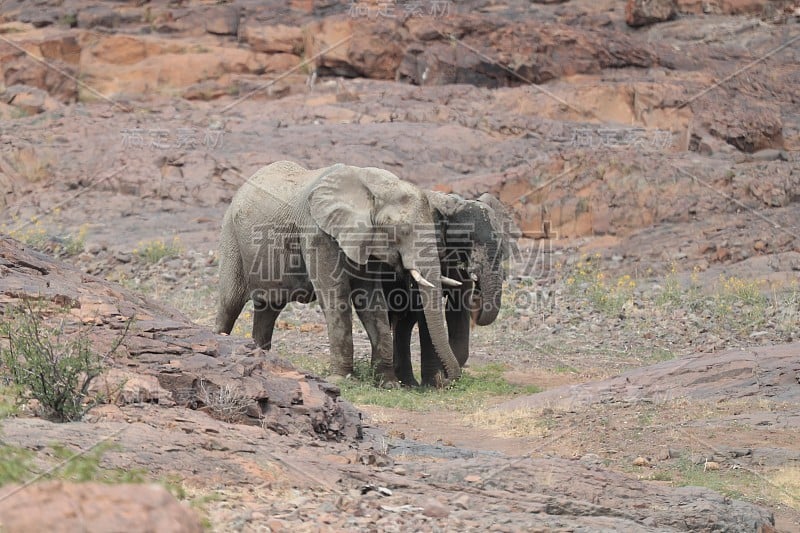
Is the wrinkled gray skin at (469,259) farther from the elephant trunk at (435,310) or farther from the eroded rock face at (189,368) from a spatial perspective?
the eroded rock face at (189,368)

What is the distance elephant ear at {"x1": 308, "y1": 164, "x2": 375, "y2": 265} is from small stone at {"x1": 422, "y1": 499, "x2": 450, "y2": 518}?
6545mm

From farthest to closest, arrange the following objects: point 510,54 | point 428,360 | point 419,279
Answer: point 510,54 → point 428,360 → point 419,279

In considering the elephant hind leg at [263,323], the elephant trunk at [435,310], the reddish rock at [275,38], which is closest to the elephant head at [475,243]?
the elephant trunk at [435,310]

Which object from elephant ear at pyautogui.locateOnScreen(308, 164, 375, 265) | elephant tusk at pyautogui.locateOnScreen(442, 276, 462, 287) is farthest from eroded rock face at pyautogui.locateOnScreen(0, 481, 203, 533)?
elephant tusk at pyautogui.locateOnScreen(442, 276, 462, 287)

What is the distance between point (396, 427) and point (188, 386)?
3.19 m

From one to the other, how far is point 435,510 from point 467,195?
689 inches

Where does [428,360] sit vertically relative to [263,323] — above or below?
below

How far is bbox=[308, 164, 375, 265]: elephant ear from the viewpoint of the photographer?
13062 millimetres

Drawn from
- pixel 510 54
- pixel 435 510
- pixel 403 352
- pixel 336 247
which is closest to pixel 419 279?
pixel 336 247

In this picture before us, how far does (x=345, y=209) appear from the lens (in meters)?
13.2

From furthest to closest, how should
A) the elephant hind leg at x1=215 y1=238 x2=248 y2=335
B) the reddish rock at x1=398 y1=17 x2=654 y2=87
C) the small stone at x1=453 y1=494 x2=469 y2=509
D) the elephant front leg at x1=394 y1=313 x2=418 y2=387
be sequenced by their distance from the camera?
1. the reddish rock at x1=398 y1=17 x2=654 y2=87
2. the elephant hind leg at x1=215 y1=238 x2=248 y2=335
3. the elephant front leg at x1=394 y1=313 x2=418 y2=387
4. the small stone at x1=453 y1=494 x2=469 y2=509

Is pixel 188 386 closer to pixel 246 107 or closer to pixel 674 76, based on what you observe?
pixel 246 107

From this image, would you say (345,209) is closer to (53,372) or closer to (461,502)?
(53,372)

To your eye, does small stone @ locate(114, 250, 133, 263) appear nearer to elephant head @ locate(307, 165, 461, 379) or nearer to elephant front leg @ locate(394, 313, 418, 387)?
elephant front leg @ locate(394, 313, 418, 387)
